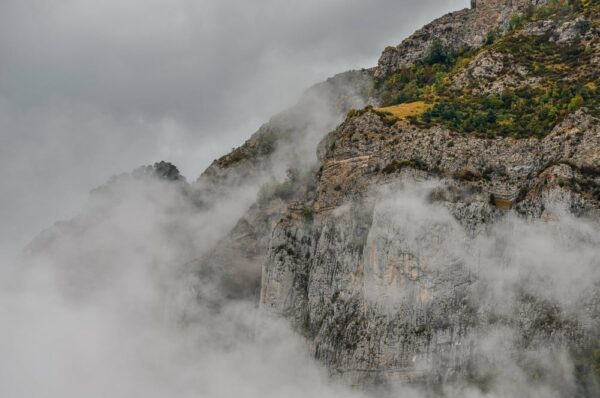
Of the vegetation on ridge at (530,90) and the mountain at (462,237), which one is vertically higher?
the vegetation on ridge at (530,90)

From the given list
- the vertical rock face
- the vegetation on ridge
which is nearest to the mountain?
the vertical rock face

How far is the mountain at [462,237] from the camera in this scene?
3425 inches

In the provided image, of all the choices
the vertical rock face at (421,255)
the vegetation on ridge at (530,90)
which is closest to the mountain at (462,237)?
the vertical rock face at (421,255)

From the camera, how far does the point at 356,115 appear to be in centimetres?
11631

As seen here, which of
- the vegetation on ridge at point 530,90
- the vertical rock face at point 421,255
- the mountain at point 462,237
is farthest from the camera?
the vegetation on ridge at point 530,90

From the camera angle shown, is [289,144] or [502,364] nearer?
[502,364]

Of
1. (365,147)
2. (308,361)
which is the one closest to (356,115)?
(365,147)

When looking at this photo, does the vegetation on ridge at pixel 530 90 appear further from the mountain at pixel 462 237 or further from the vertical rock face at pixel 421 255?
the vertical rock face at pixel 421 255

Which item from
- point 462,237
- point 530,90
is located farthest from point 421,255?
point 530,90

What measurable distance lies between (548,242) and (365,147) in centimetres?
3002

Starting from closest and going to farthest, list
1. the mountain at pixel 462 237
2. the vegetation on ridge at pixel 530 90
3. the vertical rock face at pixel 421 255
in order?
the mountain at pixel 462 237
the vertical rock face at pixel 421 255
the vegetation on ridge at pixel 530 90

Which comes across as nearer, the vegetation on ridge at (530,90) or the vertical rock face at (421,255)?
the vertical rock face at (421,255)

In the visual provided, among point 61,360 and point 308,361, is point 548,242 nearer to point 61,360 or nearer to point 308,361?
point 308,361

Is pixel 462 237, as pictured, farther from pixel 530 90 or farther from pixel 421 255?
pixel 530 90
